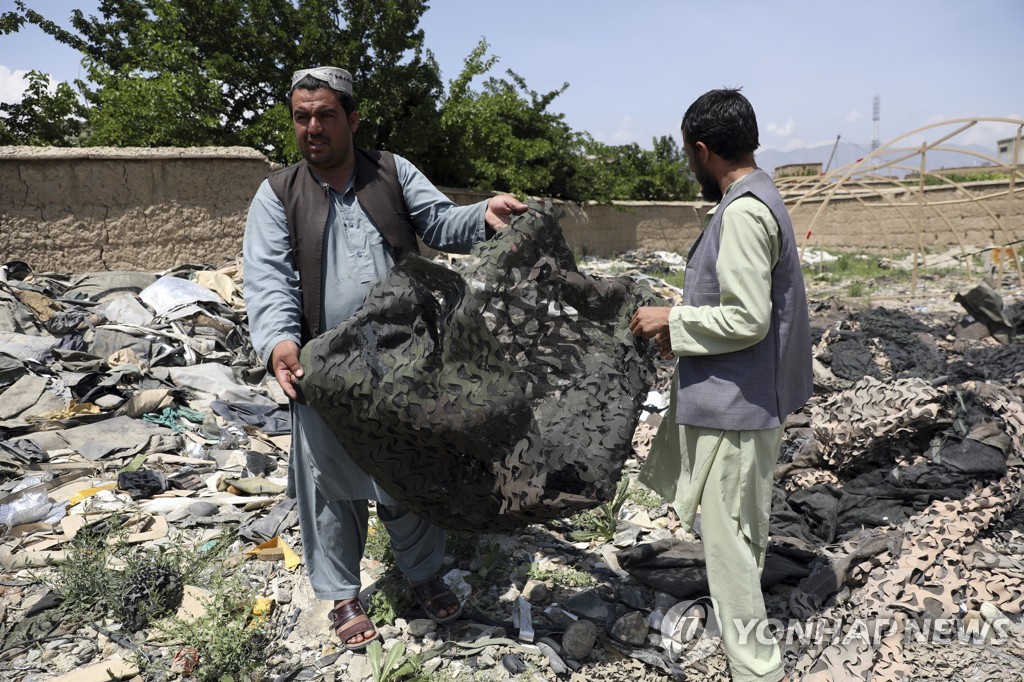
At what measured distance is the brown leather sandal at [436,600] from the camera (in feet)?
8.96

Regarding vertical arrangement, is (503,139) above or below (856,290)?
above

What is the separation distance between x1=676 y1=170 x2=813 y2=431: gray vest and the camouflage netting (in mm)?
385

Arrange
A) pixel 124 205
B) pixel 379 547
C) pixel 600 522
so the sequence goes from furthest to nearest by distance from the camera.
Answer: pixel 124 205 < pixel 600 522 < pixel 379 547

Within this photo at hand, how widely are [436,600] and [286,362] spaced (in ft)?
3.75

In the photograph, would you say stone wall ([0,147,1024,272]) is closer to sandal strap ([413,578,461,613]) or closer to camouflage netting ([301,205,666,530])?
camouflage netting ([301,205,666,530])

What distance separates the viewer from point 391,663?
2.39 meters

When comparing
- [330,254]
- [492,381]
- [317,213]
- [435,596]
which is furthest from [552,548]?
[317,213]

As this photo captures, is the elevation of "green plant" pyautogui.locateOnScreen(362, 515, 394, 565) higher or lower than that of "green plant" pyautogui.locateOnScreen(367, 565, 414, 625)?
higher

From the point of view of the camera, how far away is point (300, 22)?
11.2 metres

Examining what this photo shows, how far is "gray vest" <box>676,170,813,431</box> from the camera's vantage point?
2064 mm

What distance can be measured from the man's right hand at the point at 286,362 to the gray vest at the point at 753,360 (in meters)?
1.25

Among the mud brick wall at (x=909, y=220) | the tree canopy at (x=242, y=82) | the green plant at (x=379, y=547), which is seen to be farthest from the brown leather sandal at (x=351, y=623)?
the mud brick wall at (x=909, y=220)

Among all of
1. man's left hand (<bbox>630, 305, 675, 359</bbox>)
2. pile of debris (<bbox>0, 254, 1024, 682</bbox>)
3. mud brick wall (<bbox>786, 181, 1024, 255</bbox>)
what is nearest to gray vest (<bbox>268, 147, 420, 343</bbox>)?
man's left hand (<bbox>630, 305, 675, 359</bbox>)

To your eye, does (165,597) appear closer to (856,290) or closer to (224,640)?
(224,640)
